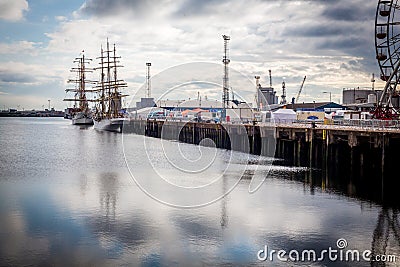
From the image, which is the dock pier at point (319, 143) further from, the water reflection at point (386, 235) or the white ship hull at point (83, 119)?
the white ship hull at point (83, 119)

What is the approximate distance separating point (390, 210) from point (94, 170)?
2837 cm

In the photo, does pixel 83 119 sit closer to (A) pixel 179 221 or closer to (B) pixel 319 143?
(B) pixel 319 143

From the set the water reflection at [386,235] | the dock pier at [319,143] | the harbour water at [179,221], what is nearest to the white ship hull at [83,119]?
the dock pier at [319,143]

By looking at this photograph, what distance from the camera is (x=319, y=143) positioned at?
55.1 meters

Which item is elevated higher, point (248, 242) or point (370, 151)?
point (370, 151)

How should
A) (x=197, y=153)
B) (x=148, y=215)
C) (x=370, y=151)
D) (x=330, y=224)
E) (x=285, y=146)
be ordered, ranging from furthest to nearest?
1. (x=197, y=153)
2. (x=285, y=146)
3. (x=370, y=151)
4. (x=148, y=215)
5. (x=330, y=224)

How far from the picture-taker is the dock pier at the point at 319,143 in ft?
139

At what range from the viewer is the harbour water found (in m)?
22.4

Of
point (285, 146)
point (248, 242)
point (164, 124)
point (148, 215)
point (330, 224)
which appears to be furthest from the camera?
point (164, 124)

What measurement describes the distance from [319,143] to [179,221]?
30596mm

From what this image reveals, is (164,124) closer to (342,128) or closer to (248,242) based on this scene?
(342,128)

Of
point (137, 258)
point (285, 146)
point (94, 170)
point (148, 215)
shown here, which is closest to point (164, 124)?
point (285, 146)

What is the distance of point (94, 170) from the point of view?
49.2m

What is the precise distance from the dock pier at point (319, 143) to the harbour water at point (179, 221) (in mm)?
4297
